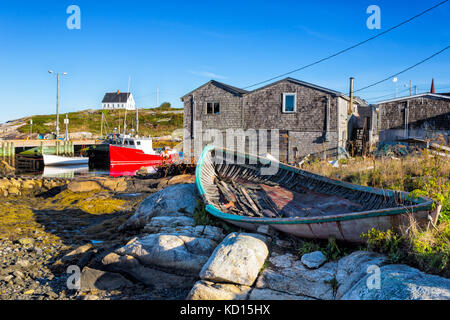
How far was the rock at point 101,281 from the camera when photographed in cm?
577

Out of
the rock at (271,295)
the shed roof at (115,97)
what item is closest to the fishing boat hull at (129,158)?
the rock at (271,295)

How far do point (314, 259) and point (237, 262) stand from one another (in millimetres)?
1373

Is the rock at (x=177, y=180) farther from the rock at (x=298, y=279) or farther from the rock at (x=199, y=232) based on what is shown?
the rock at (x=298, y=279)

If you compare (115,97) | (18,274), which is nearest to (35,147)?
(18,274)

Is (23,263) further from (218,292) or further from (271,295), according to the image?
(271,295)

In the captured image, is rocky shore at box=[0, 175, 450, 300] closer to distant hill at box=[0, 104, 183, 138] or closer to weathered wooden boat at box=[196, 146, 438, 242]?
weathered wooden boat at box=[196, 146, 438, 242]

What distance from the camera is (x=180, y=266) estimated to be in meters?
6.26

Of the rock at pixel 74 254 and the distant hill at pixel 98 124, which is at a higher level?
the distant hill at pixel 98 124

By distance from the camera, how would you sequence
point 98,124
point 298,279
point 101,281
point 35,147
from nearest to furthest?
point 298,279 → point 101,281 → point 35,147 → point 98,124

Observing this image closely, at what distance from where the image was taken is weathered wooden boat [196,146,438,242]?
220 inches

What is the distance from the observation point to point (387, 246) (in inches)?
207

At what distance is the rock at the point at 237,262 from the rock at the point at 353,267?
1.24 meters
